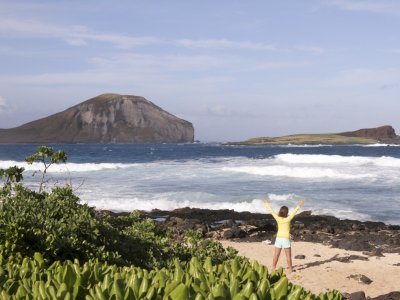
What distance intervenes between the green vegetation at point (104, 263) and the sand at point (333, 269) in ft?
15.9

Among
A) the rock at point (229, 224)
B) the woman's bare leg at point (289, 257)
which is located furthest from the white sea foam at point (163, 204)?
the woman's bare leg at point (289, 257)

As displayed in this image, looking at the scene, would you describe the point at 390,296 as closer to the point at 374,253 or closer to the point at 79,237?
the point at 374,253

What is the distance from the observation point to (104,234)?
278 inches

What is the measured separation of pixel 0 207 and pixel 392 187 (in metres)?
31.7

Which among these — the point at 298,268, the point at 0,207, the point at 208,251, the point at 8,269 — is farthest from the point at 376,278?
the point at 8,269

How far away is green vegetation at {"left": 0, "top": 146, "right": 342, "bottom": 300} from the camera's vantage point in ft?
11.0

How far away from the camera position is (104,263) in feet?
19.5

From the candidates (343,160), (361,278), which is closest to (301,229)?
(361,278)

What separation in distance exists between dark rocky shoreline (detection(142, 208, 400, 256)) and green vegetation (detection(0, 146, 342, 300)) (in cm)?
932

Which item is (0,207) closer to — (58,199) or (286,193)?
(58,199)

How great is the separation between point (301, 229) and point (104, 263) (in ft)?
48.6

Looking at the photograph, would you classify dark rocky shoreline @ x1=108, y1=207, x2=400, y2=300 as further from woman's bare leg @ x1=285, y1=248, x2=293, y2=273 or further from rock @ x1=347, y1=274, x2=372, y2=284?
woman's bare leg @ x1=285, y1=248, x2=293, y2=273

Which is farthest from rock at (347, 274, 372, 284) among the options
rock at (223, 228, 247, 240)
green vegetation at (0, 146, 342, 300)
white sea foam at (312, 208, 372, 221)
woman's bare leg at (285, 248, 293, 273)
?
white sea foam at (312, 208, 372, 221)

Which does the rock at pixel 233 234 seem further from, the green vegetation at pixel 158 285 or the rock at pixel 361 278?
the green vegetation at pixel 158 285
